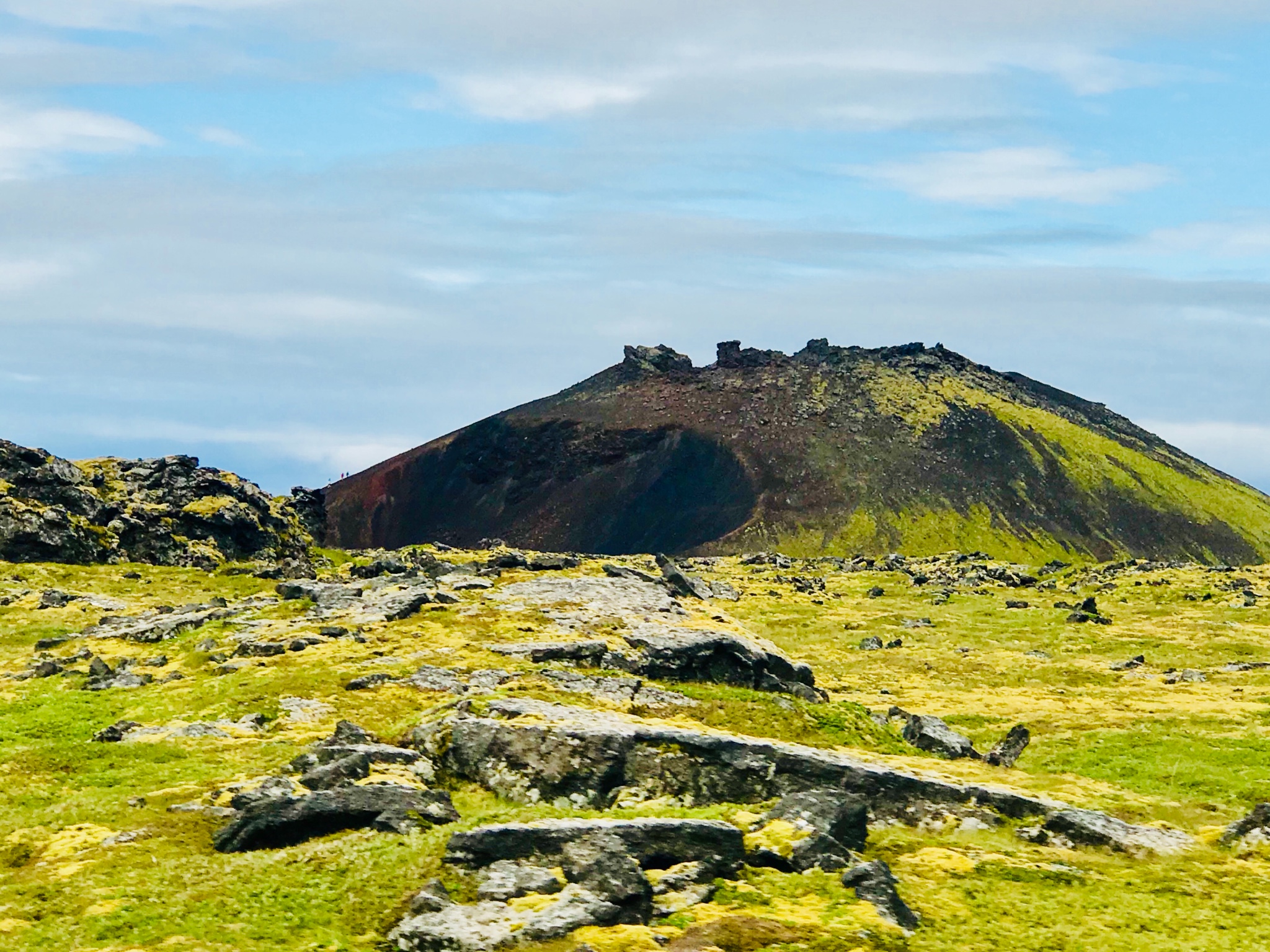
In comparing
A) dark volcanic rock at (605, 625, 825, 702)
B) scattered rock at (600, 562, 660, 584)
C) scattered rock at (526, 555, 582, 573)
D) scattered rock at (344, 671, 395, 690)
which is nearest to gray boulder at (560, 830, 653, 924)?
scattered rock at (344, 671, 395, 690)

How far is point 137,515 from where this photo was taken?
449 feet

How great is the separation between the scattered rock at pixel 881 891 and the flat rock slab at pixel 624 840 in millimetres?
3302

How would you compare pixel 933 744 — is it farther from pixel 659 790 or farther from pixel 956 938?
pixel 956 938

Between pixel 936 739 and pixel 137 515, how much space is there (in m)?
108

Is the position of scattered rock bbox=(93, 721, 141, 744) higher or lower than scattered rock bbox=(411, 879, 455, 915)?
higher

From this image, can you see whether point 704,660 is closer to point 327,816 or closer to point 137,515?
point 327,816

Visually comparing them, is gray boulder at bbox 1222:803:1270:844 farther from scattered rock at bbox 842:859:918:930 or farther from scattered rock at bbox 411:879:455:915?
scattered rock at bbox 411:879:455:915

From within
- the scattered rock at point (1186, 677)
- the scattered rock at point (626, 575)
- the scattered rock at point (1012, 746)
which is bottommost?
the scattered rock at point (1186, 677)

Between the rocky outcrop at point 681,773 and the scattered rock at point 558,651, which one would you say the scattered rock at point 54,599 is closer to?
the scattered rock at point 558,651

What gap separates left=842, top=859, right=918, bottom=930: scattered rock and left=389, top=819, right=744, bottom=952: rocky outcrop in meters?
3.32

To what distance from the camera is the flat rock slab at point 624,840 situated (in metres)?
33.3

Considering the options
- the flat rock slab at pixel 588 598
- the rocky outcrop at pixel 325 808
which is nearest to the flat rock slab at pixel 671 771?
the rocky outcrop at pixel 325 808

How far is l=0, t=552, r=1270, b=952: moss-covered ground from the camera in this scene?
3048 centimetres

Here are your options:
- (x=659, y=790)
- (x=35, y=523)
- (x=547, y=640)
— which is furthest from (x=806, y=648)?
(x=35, y=523)
